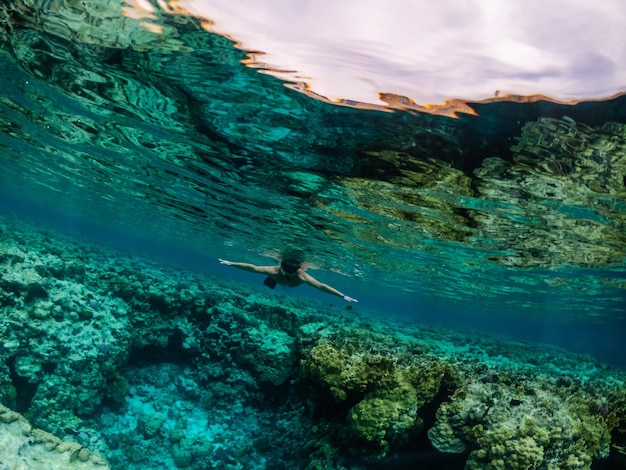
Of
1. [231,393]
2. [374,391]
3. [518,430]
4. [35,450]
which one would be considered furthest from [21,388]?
[518,430]

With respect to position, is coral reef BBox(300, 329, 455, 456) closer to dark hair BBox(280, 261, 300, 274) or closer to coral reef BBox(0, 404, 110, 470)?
dark hair BBox(280, 261, 300, 274)

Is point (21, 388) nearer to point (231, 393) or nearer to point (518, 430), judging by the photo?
point (231, 393)

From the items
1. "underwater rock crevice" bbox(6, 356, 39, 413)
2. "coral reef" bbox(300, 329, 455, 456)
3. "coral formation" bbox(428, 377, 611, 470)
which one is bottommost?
"underwater rock crevice" bbox(6, 356, 39, 413)

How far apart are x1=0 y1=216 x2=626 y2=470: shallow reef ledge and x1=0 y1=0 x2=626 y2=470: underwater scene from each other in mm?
62

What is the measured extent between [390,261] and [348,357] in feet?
68.8

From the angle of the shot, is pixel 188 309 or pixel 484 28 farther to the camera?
pixel 188 309

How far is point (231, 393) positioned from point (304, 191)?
811 centimetres

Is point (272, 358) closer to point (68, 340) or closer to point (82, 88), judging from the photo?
point (68, 340)

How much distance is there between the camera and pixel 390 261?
29.3m

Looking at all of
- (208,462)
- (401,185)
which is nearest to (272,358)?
Answer: (208,462)

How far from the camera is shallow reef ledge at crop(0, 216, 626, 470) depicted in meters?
7.00

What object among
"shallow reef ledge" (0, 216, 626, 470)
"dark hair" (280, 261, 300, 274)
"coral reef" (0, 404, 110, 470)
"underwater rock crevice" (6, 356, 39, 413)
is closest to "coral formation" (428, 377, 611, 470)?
"shallow reef ledge" (0, 216, 626, 470)

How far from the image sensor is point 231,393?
1221cm

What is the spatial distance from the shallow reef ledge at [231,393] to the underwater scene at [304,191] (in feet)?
0.20
